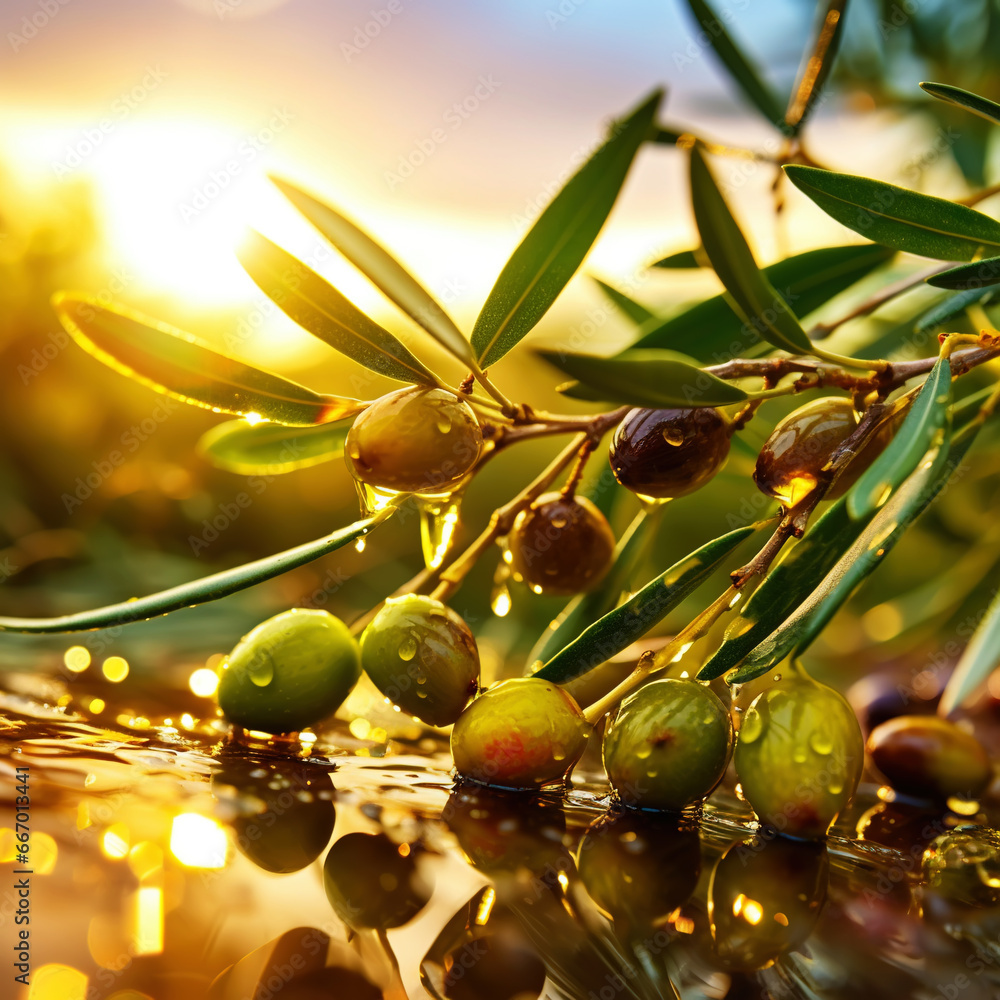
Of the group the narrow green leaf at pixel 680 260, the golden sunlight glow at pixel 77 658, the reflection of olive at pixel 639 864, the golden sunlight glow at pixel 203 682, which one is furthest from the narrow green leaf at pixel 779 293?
the golden sunlight glow at pixel 77 658

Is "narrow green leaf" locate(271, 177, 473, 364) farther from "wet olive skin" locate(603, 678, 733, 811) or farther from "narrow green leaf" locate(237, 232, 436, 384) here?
"wet olive skin" locate(603, 678, 733, 811)

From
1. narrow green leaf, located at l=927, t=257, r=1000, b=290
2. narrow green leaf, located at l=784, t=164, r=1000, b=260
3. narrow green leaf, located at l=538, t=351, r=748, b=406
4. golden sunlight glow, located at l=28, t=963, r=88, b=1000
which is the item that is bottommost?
golden sunlight glow, located at l=28, t=963, r=88, b=1000

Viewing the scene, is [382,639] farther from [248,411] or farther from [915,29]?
[915,29]

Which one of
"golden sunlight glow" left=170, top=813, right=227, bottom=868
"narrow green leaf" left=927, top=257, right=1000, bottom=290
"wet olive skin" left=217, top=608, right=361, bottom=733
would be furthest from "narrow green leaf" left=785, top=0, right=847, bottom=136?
"golden sunlight glow" left=170, top=813, right=227, bottom=868

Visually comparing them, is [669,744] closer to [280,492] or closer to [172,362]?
[172,362]

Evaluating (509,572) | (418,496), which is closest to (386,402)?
(418,496)

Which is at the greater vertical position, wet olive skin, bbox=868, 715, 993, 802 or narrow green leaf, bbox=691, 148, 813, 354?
narrow green leaf, bbox=691, 148, 813, 354

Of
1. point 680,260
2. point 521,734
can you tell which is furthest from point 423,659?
point 680,260
